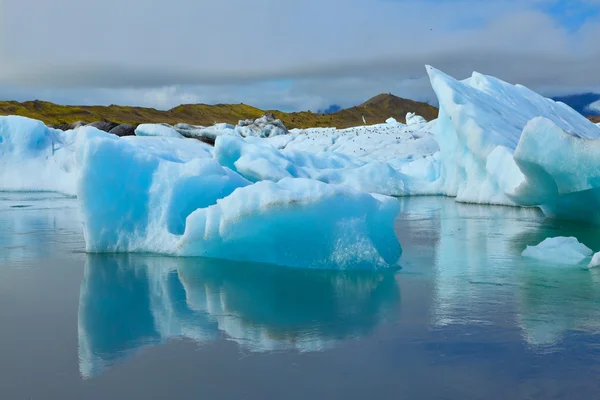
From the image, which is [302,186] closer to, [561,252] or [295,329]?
[295,329]

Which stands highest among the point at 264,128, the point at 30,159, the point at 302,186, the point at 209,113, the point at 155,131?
the point at 209,113

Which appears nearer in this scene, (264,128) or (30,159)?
(30,159)

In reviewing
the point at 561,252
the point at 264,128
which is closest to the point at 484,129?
the point at 561,252

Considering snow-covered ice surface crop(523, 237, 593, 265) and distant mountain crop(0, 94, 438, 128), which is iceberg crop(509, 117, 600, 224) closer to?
snow-covered ice surface crop(523, 237, 593, 265)

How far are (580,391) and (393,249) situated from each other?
3.75 m

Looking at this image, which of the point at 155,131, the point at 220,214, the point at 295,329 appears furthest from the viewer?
the point at 155,131

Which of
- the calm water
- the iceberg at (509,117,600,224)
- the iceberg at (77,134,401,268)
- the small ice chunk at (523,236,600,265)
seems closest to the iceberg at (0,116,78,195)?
the iceberg at (77,134,401,268)

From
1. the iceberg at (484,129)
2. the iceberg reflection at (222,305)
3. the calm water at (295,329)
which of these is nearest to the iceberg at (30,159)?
the iceberg at (484,129)

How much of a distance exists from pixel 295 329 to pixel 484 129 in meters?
10.4

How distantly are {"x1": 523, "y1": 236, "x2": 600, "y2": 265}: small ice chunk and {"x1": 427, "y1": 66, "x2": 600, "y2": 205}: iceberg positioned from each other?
4.37 m

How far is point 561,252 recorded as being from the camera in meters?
7.37

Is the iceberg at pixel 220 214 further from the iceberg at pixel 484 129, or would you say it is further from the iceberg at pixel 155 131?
the iceberg at pixel 155 131

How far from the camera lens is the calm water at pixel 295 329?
3602mm

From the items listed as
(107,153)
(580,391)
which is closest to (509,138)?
(107,153)
